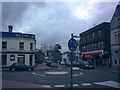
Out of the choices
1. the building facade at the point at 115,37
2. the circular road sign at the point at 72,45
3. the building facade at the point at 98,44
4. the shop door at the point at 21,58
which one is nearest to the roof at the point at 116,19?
the building facade at the point at 115,37

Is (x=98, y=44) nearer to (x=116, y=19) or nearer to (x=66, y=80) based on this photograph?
(x=116, y=19)

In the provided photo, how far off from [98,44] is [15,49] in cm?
2128

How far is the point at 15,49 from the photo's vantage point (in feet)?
119

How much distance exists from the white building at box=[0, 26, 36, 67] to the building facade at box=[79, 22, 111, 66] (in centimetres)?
1740

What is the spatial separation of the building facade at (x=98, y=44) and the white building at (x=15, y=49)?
685 inches

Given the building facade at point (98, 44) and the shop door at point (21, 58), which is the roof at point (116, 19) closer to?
the building facade at point (98, 44)

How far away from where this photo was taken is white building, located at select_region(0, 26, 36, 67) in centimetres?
3553

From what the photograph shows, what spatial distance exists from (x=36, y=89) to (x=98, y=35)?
34.7 meters

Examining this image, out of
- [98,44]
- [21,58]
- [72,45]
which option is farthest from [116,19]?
[72,45]

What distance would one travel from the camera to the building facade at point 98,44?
3966 centimetres

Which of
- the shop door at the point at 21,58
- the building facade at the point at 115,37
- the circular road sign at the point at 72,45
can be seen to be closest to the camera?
the circular road sign at the point at 72,45

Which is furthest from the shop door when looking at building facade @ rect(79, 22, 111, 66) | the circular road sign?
the circular road sign

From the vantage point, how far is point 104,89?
34.3 feet

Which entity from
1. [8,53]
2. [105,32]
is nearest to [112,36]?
[105,32]
